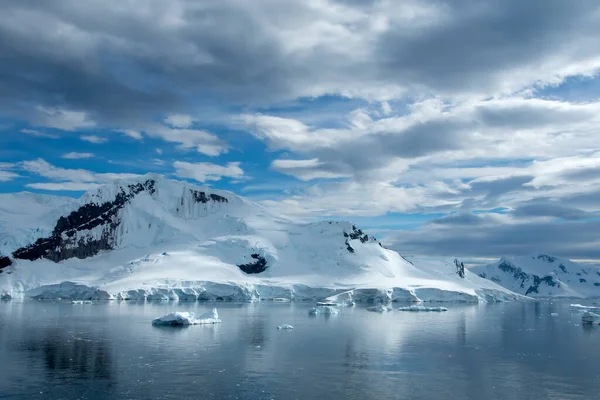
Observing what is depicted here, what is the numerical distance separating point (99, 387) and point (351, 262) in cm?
16569

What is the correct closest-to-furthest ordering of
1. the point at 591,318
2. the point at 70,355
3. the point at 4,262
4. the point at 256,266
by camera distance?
the point at 70,355
the point at 591,318
the point at 4,262
the point at 256,266

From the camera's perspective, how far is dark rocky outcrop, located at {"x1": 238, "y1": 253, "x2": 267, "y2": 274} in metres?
189

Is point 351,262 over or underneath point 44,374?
over

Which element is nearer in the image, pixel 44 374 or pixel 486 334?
pixel 44 374

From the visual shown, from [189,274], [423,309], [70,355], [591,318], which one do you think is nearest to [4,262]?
[189,274]

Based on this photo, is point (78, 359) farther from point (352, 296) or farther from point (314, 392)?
point (352, 296)

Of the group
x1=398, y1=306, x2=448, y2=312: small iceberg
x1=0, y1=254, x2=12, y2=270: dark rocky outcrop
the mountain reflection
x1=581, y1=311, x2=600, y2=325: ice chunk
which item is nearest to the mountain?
x1=0, y1=254, x2=12, y2=270: dark rocky outcrop

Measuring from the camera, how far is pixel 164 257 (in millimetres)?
180375

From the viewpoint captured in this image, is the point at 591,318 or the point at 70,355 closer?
the point at 70,355

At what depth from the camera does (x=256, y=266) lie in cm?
19125

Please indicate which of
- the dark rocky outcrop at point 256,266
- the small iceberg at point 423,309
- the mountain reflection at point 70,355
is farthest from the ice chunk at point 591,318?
the dark rocky outcrop at point 256,266

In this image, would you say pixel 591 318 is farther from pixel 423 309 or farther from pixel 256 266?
pixel 256 266

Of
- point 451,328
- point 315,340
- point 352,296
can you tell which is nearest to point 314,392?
point 315,340

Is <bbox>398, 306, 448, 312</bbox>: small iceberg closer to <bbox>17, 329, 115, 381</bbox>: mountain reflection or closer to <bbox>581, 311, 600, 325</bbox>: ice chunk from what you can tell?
<bbox>581, 311, 600, 325</bbox>: ice chunk
